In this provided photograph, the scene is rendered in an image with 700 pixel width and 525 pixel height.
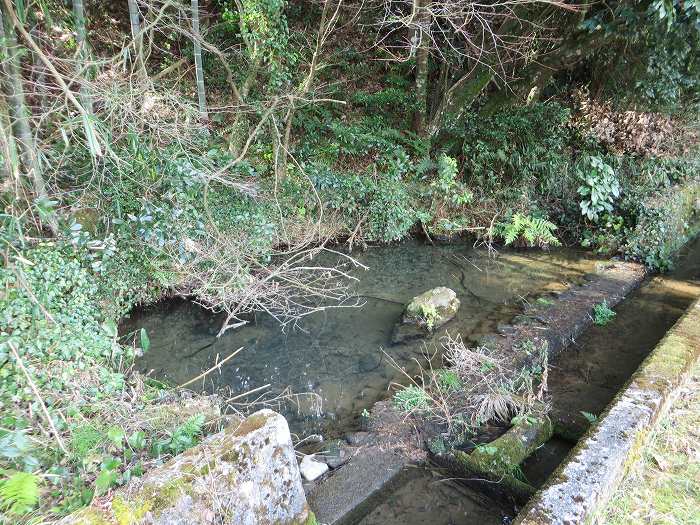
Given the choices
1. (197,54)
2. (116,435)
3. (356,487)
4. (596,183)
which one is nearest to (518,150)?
(596,183)

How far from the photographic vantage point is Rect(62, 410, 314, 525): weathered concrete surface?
1.90 m

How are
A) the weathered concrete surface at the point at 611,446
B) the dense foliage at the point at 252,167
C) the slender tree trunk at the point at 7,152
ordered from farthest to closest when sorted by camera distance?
the slender tree trunk at the point at 7,152, the dense foliage at the point at 252,167, the weathered concrete surface at the point at 611,446

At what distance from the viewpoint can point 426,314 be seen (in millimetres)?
5223

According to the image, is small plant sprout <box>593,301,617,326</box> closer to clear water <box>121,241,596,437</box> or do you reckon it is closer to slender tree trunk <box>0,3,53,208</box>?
clear water <box>121,241,596,437</box>

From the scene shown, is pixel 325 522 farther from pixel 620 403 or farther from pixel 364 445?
pixel 620 403

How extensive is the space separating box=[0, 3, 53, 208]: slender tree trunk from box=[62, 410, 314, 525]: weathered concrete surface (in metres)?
3.39

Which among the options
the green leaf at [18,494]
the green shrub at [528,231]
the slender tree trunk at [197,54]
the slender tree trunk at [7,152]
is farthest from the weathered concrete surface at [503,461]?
the slender tree trunk at [197,54]

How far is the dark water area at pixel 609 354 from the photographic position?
11.2ft

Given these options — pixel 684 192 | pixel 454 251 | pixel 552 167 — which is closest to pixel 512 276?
pixel 454 251

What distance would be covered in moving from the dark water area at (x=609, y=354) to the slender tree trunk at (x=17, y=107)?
506 centimetres

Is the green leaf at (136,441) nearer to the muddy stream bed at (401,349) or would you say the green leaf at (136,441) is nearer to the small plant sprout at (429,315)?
the muddy stream bed at (401,349)

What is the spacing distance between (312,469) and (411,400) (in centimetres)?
106

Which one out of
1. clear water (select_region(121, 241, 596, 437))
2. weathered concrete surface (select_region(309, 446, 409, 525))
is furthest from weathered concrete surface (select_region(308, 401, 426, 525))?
clear water (select_region(121, 241, 596, 437))

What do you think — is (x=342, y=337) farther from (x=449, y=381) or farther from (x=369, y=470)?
(x=369, y=470)
